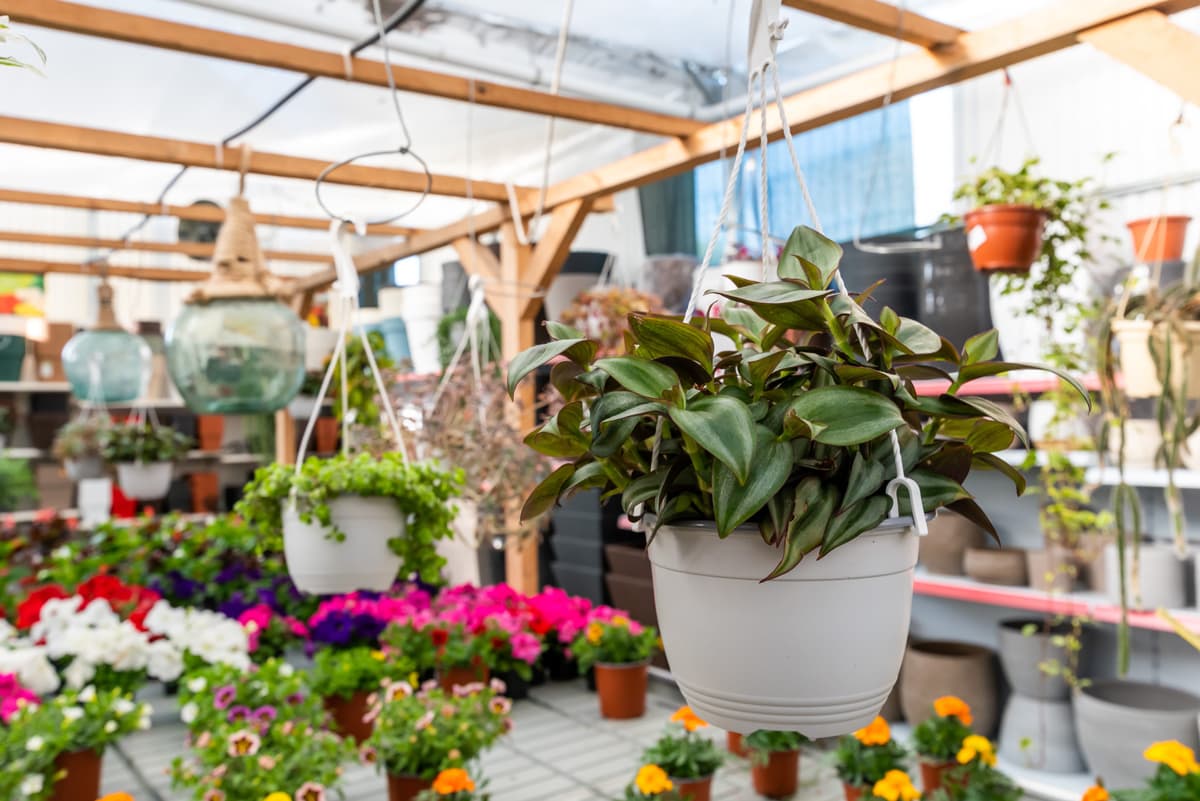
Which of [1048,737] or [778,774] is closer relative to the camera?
[778,774]

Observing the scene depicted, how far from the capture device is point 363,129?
15.5 feet

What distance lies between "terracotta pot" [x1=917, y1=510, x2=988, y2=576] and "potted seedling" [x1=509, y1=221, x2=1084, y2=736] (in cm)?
255

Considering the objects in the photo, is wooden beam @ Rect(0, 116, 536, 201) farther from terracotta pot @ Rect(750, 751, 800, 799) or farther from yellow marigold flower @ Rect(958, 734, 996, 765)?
yellow marigold flower @ Rect(958, 734, 996, 765)

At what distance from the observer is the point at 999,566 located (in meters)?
3.05

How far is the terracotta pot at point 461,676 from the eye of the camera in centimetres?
313

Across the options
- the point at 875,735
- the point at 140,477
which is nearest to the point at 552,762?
the point at 875,735

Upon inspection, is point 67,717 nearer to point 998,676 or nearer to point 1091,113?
point 998,676

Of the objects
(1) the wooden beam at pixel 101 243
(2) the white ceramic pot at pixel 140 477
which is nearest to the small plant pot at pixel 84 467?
(2) the white ceramic pot at pixel 140 477

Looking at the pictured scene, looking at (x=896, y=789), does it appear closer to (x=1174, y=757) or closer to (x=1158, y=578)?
(x=1174, y=757)

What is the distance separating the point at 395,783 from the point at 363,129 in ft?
11.2

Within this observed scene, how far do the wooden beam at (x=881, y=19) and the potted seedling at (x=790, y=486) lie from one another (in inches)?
49.1

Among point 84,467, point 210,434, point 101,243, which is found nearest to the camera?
point 101,243

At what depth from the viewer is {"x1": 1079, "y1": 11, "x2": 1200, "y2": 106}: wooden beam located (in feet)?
5.62

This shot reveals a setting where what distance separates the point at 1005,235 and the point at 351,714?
2.21 meters
